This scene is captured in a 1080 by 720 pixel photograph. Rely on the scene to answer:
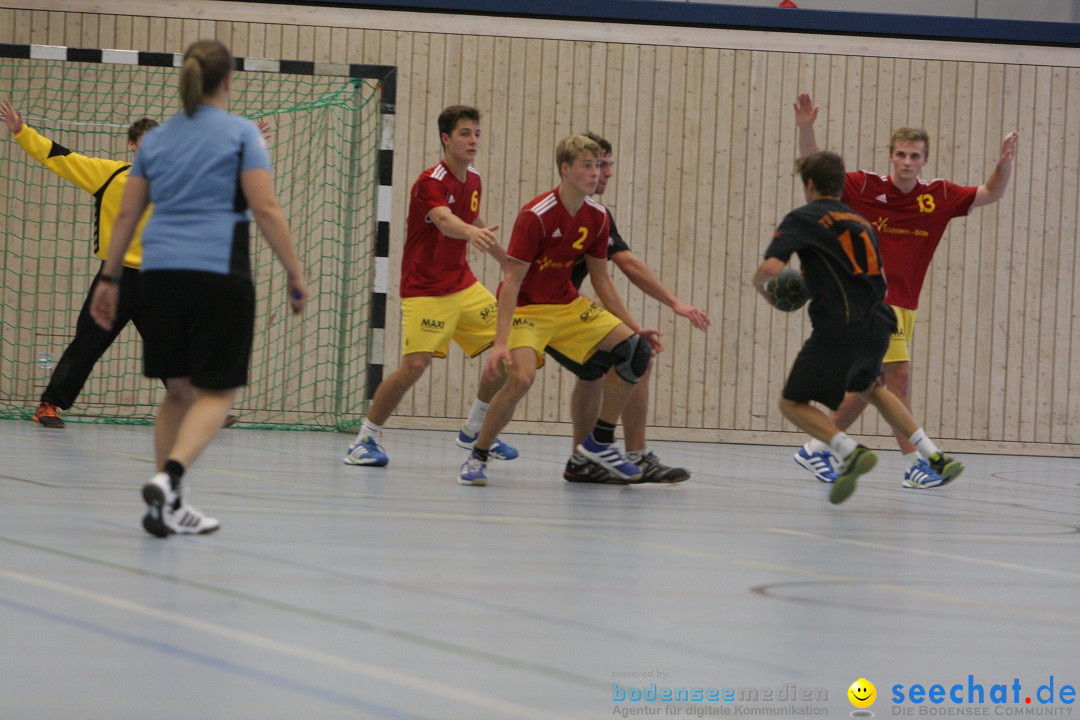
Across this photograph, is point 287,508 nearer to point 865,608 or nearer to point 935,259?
point 865,608

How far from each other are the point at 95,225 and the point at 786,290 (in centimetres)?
464

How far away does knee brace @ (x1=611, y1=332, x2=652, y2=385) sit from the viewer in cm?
621

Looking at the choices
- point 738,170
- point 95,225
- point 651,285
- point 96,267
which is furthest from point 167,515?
point 738,170

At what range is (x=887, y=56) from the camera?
37.9 feet

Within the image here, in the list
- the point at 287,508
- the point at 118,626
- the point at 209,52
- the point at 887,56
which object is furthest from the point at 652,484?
the point at 887,56

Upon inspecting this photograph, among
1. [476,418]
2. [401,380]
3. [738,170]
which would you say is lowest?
[476,418]

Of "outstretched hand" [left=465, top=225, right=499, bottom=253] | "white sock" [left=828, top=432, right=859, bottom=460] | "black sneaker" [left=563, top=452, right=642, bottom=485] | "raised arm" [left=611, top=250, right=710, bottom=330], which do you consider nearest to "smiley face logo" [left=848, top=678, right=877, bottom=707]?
"white sock" [left=828, top=432, right=859, bottom=460]

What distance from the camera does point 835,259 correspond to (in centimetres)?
584

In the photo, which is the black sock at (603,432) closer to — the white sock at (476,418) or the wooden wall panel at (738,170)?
the white sock at (476,418)

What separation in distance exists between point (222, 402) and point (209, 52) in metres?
1.04

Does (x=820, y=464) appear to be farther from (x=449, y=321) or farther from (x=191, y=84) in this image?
(x=191, y=84)

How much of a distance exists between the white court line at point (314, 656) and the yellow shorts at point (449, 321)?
3.91 metres

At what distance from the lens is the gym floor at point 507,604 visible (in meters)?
2.20

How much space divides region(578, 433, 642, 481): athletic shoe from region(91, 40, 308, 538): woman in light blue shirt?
267 cm
